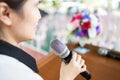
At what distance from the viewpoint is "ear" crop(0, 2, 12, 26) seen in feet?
1.79

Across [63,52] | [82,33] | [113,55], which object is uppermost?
[63,52]

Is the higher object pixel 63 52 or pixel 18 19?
pixel 18 19

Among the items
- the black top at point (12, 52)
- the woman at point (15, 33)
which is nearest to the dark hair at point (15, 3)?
the woman at point (15, 33)

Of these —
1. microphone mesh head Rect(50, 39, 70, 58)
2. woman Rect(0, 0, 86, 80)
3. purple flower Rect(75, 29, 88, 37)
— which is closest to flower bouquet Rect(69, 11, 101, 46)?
purple flower Rect(75, 29, 88, 37)

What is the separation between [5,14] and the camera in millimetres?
563

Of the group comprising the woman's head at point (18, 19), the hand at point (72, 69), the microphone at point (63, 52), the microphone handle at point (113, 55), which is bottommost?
the microphone handle at point (113, 55)

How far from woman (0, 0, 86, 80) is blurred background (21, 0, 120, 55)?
669 millimetres

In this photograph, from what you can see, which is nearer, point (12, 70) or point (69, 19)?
point (12, 70)

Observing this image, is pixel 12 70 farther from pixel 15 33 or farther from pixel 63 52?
pixel 63 52

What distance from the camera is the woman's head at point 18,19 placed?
21.8 inches

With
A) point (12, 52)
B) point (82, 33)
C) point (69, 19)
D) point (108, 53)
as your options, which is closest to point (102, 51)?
A: point (108, 53)

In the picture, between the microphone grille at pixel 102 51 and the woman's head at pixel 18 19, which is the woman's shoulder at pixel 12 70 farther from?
the microphone grille at pixel 102 51

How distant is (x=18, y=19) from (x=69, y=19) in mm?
1008

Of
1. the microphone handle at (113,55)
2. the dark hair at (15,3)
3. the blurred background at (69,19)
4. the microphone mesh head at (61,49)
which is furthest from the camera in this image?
the blurred background at (69,19)
